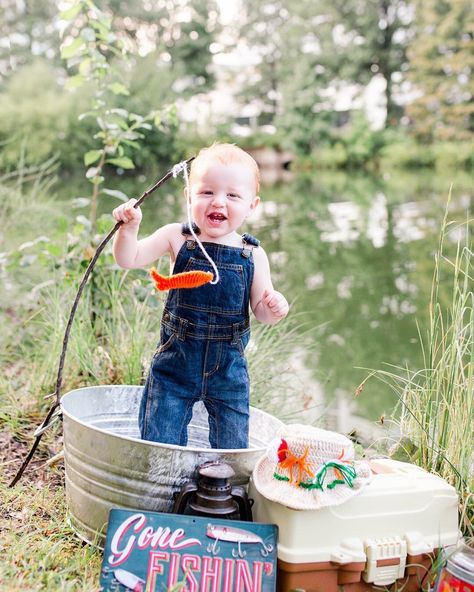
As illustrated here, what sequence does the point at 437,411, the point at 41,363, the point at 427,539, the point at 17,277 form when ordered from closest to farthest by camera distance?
the point at 427,539 < the point at 437,411 < the point at 41,363 < the point at 17,277

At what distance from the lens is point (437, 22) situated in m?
27.3

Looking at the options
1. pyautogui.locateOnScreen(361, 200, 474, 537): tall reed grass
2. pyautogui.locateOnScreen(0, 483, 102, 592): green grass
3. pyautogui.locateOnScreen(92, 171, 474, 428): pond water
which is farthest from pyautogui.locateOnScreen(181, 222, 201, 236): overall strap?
pyautogui.locateOnScreen(92, 171, 474, 428): pond water

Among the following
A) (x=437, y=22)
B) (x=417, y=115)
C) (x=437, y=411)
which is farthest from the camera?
(x=417, y=115)

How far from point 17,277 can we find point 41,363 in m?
1.61

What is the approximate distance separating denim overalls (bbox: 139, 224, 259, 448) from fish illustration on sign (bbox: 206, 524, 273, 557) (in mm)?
395

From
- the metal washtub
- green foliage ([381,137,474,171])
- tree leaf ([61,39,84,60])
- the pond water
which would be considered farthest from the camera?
green foliage ([381,137,474,171])

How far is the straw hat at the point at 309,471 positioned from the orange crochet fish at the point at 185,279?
1.39 feet

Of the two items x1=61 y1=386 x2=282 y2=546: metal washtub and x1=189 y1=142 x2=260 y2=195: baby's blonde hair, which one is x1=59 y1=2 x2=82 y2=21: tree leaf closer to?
x1=189 y1=142 x2=260 y2=195: baby's blonde hair

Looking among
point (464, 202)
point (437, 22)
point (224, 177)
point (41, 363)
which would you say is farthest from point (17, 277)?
point (437, 22)

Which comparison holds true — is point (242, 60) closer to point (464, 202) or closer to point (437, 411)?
point (464, 202)

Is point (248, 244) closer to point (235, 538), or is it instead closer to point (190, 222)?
point (190, 222)

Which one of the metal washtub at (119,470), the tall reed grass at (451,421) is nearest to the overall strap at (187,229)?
the metal washtub at (119,470)

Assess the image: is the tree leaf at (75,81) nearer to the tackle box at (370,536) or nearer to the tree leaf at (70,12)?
the tree leaf at (70,12)

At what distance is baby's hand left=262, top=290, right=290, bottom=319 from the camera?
1939 mm
